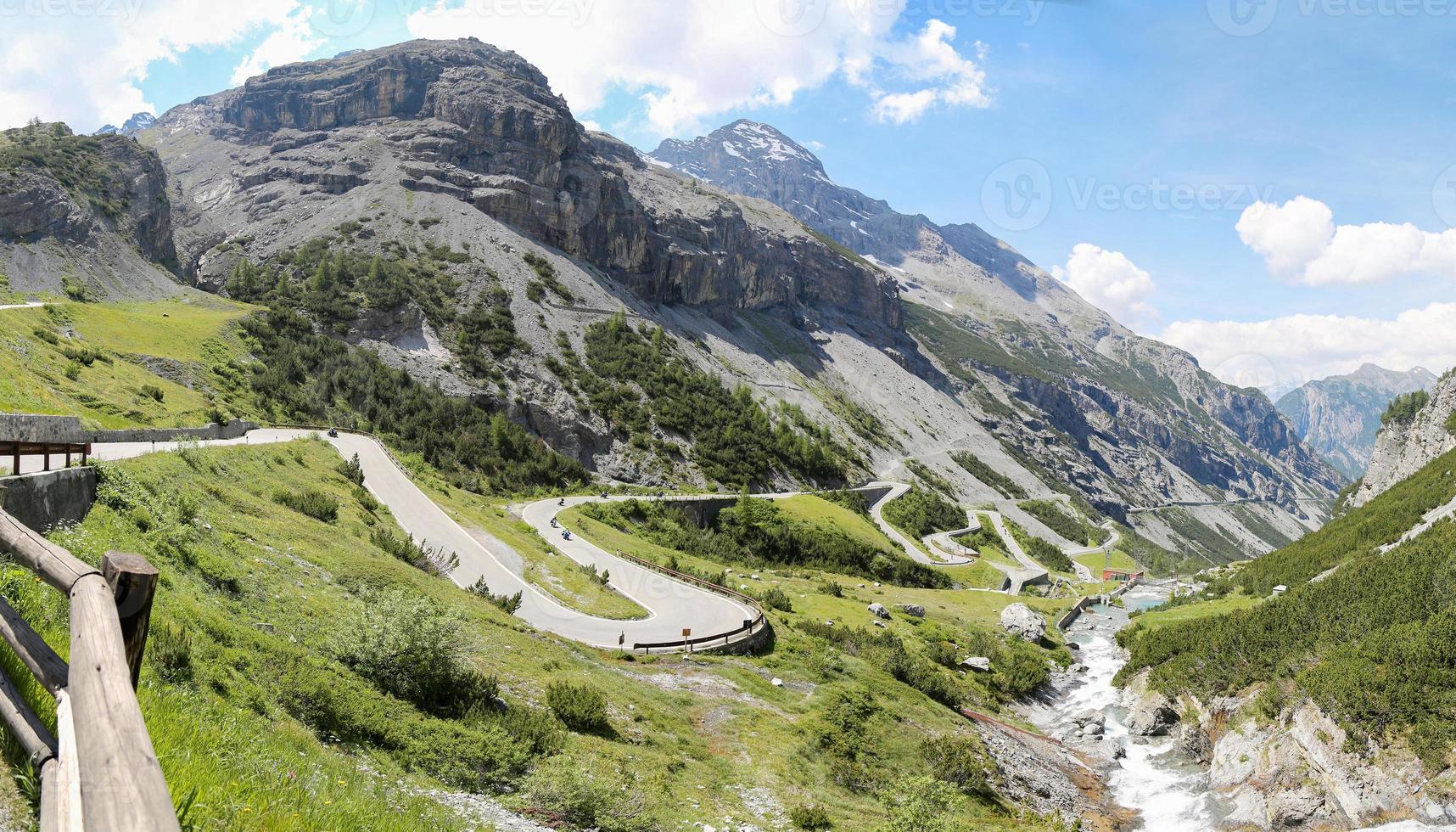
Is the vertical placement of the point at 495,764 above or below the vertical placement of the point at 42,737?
below

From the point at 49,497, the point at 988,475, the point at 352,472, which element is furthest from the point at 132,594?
the point at 988,475

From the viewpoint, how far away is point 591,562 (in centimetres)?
3525

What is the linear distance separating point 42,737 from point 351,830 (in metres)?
3.44

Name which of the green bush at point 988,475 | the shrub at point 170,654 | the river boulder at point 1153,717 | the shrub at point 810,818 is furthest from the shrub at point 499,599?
the green bush at point 988,475

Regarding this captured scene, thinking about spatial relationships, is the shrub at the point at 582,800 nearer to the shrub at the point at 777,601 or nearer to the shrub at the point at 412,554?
the shrub at the point at 412,554

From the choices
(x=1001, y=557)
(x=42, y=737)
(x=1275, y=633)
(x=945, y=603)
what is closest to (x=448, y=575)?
(x=42, y=737)

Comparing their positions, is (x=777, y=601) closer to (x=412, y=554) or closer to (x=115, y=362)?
(x=412, y=554)

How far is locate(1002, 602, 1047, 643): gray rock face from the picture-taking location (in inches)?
1571

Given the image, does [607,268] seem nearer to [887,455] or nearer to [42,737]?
[887,455]

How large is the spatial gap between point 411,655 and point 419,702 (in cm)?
91

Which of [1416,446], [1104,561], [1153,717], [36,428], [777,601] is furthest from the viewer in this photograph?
[1104,561]

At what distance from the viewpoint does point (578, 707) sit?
49.5 ft

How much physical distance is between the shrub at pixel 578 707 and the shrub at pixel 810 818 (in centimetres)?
445

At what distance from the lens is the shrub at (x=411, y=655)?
42.5ft
